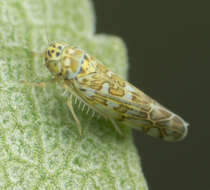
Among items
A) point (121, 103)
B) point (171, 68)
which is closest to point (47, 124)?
point (121, 103)

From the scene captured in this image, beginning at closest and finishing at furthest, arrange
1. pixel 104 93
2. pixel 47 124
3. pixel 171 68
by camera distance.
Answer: pixel 47 124 < pixel 104 93 < pixel 171 68

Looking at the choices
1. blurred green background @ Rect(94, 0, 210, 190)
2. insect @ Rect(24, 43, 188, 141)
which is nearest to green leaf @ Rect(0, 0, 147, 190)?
insect @ Rect(24, 43, 188, 141)

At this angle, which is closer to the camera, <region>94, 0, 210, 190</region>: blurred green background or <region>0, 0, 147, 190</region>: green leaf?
<region>0, 0, 147, 190</region>: green leaf

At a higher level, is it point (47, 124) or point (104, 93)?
point (104, 93)

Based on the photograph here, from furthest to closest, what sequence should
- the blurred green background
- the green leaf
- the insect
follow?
the blurred green background
the insect
the green leaf

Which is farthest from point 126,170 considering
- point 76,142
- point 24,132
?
point 24,132

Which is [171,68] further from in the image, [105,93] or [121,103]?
[105,93]

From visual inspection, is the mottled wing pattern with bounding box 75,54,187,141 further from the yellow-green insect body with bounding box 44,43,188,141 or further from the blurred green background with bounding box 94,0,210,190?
the blurred green background with bounding box 94,0,210,190
